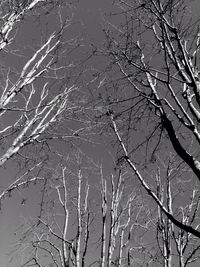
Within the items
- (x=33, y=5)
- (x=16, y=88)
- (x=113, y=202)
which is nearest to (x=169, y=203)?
(x=113, y=202)

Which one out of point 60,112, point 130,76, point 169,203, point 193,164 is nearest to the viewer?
point 193,164

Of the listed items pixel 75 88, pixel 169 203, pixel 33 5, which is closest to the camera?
pixel 169 203

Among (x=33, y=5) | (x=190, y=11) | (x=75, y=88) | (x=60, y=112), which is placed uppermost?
(x=33, y=5)

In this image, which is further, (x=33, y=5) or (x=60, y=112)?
(x=60, y=112)

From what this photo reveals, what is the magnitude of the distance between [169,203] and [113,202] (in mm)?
1259

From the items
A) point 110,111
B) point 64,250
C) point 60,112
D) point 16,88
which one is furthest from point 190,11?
point 64,250

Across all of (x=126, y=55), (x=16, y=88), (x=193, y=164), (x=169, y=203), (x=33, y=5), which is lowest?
(x=193, y=164)

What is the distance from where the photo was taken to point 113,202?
7.21 m

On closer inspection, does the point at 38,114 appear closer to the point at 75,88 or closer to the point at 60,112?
the point at 60,112

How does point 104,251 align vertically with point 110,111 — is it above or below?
below

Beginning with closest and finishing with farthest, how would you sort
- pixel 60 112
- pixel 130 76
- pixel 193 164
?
pixel 193 164 < pixel 130 76 < pixel 60 112

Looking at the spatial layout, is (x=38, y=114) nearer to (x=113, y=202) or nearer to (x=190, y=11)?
(x=113, y=202)

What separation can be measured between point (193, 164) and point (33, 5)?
5135mm

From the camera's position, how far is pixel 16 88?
5.90m
